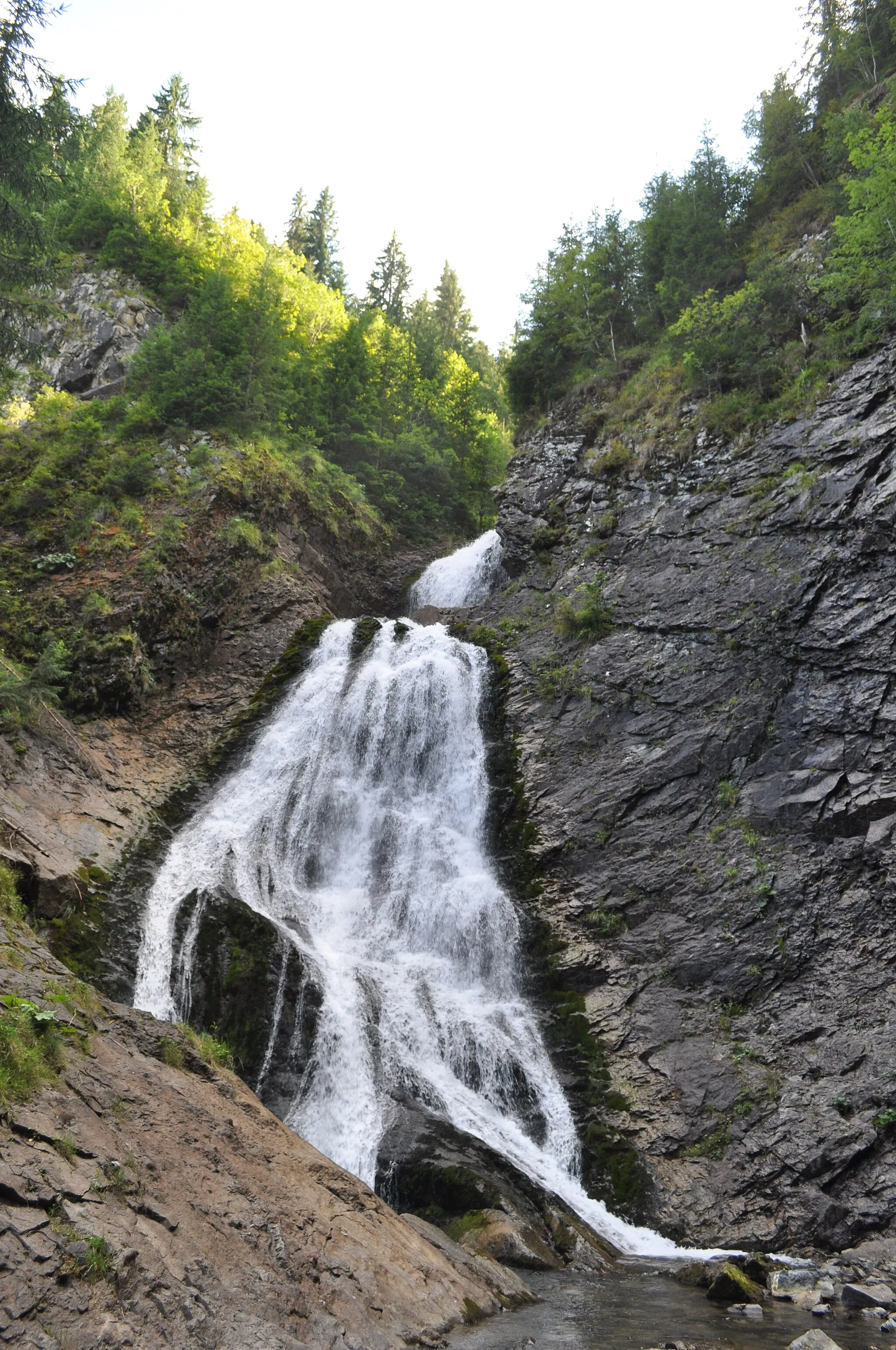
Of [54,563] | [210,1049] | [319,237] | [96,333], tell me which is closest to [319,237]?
[319,237]

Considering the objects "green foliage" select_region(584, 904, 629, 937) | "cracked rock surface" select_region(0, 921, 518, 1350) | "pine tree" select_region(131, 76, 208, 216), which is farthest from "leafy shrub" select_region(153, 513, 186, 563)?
"pine tree" select_region(131, 76, 208, 216)

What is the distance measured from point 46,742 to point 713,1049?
46.2ft

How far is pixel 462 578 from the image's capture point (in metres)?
28.0

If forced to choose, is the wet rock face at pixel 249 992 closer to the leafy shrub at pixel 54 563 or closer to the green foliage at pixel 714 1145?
the green foliage at pixel 714 1145

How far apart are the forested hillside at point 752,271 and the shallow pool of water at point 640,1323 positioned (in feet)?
61.6

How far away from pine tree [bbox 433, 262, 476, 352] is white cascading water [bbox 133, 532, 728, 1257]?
3870 centimetres

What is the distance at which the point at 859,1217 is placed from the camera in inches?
408

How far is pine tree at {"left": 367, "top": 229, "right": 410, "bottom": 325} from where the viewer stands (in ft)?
183

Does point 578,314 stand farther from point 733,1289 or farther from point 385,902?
point 733,1289

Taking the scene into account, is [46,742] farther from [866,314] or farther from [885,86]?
[885,86]

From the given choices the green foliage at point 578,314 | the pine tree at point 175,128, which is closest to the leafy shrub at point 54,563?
the green foliage at point 578,314

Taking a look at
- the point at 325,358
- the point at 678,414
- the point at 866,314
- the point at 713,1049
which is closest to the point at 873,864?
the point at 713,1049

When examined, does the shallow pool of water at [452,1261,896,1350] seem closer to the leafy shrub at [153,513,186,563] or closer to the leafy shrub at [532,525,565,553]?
the leafy shrub at [153,513,186,563]

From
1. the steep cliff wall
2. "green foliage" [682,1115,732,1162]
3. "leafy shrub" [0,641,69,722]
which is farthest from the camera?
"leafy shrub" [0,641,69,722]
